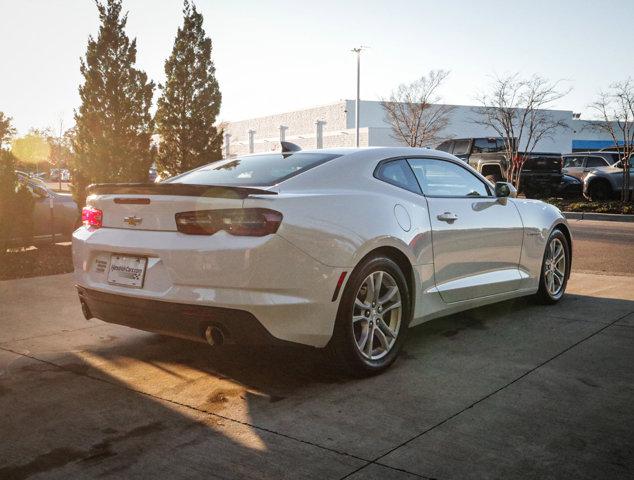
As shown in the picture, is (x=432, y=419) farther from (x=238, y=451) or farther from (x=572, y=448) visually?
(x=238, y=451)

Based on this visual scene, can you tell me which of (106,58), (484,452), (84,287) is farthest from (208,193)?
(106,58)

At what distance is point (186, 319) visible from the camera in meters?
3.76

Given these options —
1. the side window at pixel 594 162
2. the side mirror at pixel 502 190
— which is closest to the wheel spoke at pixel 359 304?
the side mirror at pixel 502 190

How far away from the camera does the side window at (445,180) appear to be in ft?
16.1

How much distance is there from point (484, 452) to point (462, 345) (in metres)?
1.95

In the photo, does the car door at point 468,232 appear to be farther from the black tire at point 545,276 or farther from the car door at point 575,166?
the car door at point 575,166

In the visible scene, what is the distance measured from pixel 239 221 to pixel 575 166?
2524cm

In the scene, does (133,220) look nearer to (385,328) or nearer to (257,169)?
(257,169)

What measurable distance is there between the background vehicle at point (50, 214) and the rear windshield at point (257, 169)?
21.9ft

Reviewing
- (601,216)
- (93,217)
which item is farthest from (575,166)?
(93,217)

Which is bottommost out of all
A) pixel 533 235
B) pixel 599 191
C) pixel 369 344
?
pixel 369 344

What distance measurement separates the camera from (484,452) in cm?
302

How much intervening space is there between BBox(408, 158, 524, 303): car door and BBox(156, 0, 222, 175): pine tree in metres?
10.8

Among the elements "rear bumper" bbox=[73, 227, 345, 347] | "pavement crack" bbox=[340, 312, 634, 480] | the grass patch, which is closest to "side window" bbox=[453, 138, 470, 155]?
the grass patch
